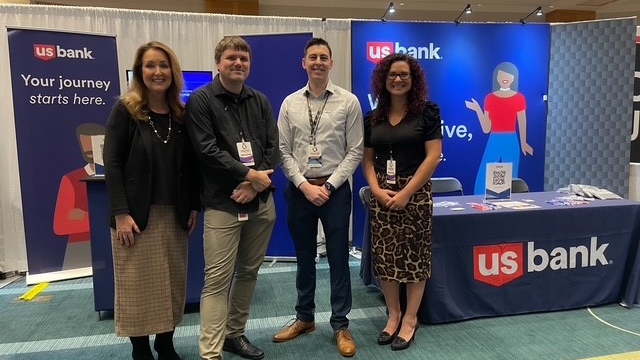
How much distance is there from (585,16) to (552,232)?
8.48 meters

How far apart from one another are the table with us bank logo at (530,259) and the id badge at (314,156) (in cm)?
80

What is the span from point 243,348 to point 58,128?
2.48 metres

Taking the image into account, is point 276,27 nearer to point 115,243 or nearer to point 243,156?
point 243,156

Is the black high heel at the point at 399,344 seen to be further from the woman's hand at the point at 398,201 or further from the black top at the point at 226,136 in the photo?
the black top at the point at 226,136

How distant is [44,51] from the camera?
335 cm

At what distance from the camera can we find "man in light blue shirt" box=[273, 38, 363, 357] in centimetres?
221

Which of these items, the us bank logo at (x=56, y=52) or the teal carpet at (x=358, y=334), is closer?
the teal carpet at (x=358, y=334)

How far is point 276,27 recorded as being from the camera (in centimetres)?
420

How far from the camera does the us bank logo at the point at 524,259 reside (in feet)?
8.57

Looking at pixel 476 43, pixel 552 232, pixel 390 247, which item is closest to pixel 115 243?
pixel 390 247

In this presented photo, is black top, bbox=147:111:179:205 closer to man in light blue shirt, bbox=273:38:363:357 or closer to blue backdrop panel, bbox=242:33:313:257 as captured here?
man in light blue shirt, bbox=273:38:363:357

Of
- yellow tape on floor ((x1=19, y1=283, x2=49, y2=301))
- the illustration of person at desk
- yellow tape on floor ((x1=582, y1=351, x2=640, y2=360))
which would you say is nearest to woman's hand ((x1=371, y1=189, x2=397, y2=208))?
yellow tape on floor ((x1=582, y1=351, x2=640, y2=360))

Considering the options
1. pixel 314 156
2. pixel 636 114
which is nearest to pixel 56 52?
pixel 314 156

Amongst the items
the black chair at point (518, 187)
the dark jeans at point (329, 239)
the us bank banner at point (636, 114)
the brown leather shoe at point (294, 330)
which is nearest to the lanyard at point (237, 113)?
the dark jeans at point (329, 239)
